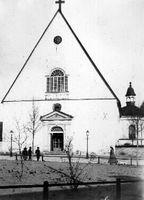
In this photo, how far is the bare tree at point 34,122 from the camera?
33731 mm

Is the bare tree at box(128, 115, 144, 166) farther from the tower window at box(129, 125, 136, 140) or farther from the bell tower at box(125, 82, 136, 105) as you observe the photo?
the bell tower at box(125, 82, 136, 105)

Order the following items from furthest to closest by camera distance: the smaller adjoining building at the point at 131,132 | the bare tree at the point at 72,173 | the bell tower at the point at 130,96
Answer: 1. the bell tower at the point at 130,96
2. the smaller adjoining building at the point at 131,132
3. the bare tree at the point at 72,173

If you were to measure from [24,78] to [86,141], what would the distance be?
25.3 feet

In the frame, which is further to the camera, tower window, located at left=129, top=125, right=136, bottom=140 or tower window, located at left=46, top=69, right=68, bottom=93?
tower window, located at left=129, top=125, right=136, bottom=140

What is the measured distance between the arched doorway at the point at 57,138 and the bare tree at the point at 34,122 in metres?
1.48

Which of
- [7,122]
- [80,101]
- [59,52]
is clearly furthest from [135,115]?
[7,122]

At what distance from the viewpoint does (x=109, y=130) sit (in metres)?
33.1

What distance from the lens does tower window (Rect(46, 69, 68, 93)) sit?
1355 inches

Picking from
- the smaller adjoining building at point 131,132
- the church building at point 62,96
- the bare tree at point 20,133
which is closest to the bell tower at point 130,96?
the smaller adjoining building at point 131,132

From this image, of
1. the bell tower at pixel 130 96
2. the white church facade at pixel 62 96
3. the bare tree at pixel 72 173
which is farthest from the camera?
the bell tower at pixel 130 96

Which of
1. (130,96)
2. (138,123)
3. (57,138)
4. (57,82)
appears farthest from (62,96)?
(130,96)

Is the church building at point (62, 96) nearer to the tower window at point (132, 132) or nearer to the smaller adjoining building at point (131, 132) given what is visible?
the smaller adjoining building at point (131, 132)

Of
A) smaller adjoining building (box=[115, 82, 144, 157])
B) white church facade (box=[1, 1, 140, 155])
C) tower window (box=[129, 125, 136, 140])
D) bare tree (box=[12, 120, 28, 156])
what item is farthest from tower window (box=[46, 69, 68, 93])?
tower window (box=[129, 125, 136, 140])

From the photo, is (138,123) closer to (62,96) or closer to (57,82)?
(62,96)
